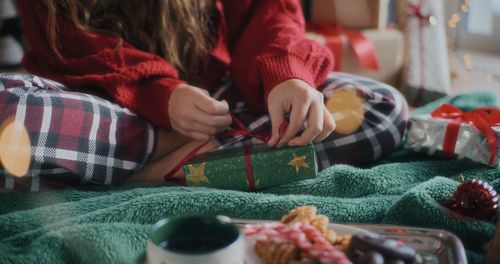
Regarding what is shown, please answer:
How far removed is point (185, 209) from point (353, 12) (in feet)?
3.02

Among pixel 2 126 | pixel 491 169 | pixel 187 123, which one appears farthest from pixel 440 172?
pixel 2 126

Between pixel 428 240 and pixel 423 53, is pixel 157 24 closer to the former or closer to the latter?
pixel 428 240

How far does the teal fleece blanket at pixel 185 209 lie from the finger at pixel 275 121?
0.07m

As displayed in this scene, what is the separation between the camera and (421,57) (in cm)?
141

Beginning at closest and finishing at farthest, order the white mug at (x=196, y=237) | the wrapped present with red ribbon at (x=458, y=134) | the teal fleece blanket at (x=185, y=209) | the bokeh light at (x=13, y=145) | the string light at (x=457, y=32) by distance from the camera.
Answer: the white mug at (x=196, y=237) < the teal fleece blanket at (x=185, y=209) < the bokeh light at (x=13, y=145) < the wrapped present with red ribbon at (x=458, y=134) < the string light at (x=457, y=32)

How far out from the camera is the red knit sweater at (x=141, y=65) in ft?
2.77

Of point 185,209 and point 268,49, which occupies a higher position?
point 268,49

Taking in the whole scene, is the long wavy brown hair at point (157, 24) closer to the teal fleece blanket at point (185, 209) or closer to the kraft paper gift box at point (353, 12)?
the teal fleece blanket at point (185, 209)

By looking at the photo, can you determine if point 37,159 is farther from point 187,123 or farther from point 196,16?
point 196,16

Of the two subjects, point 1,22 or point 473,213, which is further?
point 1,22

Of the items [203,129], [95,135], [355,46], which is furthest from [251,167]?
[355,46]

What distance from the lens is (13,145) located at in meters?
0.71

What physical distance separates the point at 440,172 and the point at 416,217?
21cm

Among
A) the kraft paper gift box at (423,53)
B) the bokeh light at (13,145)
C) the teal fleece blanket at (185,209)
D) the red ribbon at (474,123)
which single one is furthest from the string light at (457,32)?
the bokeh light at (13,145)
